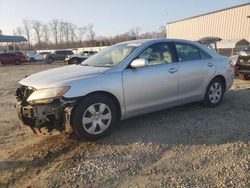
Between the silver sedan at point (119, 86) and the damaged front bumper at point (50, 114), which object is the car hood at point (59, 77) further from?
the damaged front bumper at point (50, 114)

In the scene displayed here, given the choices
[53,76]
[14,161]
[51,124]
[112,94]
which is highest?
[53,76]

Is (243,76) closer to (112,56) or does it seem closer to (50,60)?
(112,56)

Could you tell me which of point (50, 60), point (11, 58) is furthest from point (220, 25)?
point (11, 58)

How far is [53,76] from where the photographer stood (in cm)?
479

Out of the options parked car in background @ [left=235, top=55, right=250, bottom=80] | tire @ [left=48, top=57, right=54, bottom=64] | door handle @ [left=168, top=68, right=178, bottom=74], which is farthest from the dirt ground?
tire @ [left=48, top=57, right=54, bottom=64]

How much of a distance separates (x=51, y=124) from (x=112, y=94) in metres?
1.06

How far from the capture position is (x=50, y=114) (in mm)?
4312

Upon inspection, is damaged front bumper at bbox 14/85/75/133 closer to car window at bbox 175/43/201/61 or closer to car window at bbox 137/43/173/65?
car window at bbox 137/43/173/65

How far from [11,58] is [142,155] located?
117 feet

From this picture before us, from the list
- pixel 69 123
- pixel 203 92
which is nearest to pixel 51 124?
pixel 69 123

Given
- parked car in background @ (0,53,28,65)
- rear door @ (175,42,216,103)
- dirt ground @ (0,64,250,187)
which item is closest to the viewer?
dirt ground @ (0,64,250,187)

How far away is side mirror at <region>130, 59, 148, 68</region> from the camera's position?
4.93 meters

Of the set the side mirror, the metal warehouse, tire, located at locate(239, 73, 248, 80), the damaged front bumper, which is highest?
the metal warehouse

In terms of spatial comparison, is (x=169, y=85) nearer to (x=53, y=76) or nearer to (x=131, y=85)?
(x=131, y=85)
